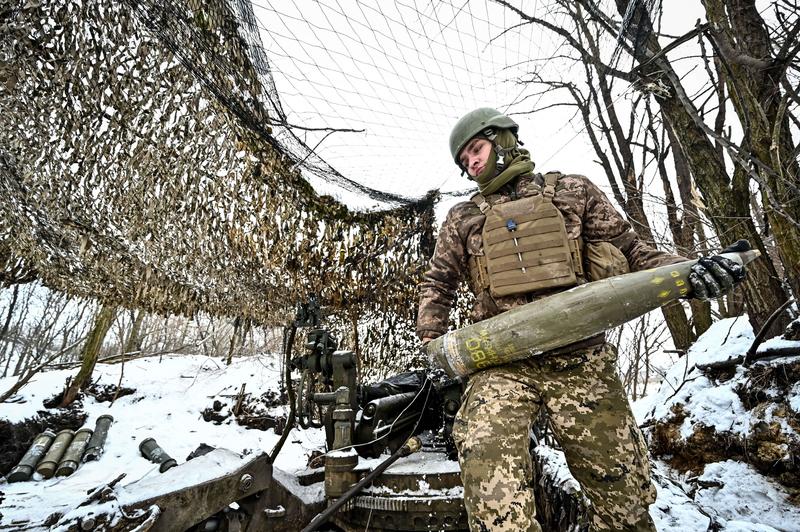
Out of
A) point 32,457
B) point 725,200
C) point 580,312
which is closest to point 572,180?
point 580,312

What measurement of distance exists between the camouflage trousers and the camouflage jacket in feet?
1.20

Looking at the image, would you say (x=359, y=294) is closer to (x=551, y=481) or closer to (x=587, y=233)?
(x=551, y=481)

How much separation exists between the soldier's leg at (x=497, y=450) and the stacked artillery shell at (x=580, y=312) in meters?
0.16

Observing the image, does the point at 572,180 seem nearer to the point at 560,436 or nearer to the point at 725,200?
the point at 560,436

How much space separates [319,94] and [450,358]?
8.35ft

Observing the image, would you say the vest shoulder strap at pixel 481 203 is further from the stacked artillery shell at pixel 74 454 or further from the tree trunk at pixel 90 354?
the tree trunk at pixel 90 354

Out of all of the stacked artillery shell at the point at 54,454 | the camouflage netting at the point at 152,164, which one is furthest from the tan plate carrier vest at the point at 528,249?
the stacked artillery shell at the point at 54,454

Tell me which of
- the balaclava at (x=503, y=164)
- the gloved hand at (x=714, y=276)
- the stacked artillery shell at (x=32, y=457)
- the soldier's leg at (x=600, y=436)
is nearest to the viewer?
the gloved hand at (x=714, y=276)

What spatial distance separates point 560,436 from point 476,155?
1475 mm

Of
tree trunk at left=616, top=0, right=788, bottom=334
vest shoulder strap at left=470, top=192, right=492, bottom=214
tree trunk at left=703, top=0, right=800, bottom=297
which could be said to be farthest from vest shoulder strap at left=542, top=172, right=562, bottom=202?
tree trunk at left=616, top=0, right=788, bottom=334

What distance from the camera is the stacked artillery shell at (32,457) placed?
5832 mm

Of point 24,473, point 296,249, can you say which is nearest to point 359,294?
point 296,249

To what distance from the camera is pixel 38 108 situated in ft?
7.82

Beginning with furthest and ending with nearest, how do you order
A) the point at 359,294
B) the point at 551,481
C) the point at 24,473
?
the point at 24,473, the point at 359,294, the point at 551,481
